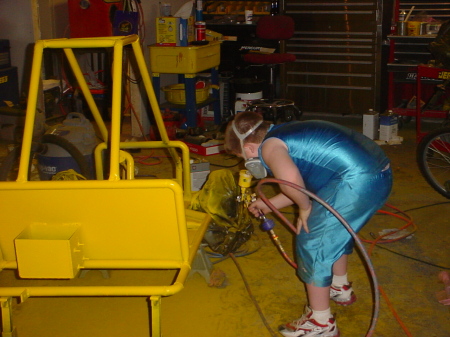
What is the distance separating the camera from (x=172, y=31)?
5535mm

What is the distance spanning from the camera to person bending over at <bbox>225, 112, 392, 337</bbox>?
2.25 meters

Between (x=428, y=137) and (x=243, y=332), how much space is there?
225cm

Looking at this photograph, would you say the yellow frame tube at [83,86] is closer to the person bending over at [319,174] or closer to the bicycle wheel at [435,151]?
the person bending over at [319,174]

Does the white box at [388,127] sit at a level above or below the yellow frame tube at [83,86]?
below

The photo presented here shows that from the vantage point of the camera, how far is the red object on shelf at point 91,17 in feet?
20.2

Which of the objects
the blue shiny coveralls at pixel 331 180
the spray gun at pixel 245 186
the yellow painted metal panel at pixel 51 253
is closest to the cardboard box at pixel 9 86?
the spray gun at pixel 245 186

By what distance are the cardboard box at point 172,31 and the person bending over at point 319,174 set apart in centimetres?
331

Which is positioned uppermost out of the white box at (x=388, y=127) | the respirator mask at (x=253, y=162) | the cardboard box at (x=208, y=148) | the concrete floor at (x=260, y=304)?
the respirator mask at (x=253, y=162)

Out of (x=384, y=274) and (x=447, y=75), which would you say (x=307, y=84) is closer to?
(x=447, y=75)

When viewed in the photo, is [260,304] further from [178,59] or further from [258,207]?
[178,59]

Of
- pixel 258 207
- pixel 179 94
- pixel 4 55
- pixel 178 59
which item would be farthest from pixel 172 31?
pixel 258 207

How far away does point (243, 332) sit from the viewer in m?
2.51

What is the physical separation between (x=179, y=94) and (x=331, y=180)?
371cm

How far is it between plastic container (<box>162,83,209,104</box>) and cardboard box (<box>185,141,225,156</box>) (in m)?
0.78
